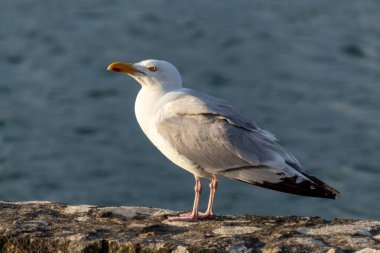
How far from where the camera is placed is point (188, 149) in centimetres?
700

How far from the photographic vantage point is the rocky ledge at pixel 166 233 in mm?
6043

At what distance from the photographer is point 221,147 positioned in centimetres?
693

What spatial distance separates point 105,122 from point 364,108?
433 centimetres

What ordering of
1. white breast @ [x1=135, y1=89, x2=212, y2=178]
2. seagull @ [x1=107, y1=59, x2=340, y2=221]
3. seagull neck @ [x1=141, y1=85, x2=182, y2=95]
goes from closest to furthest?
seagull @ [x1=107, y1=59, x2=340, y2=221] < white breast @ [x1=135, y1=89, x2=212, y2=178] < seagull neck @ [x1=141, y1=85, x2=182, y2=95]

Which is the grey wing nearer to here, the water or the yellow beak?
the yellow beak

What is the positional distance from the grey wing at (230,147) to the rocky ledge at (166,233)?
0.29m

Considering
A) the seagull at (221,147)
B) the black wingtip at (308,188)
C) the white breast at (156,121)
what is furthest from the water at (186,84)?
the black wingtip at (308,188)

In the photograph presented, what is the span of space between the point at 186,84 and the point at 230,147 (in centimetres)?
1040

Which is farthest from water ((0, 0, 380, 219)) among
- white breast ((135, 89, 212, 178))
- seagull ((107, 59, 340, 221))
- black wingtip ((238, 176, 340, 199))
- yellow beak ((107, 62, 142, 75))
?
black wingtip ((238, 176, 340, 199))

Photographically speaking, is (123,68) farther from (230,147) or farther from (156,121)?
(230,147)

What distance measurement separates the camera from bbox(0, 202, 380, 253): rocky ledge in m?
6.04

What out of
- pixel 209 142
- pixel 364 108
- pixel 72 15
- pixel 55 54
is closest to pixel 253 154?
pixel 209 142

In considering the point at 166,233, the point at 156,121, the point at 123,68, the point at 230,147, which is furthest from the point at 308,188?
the point at 123,68

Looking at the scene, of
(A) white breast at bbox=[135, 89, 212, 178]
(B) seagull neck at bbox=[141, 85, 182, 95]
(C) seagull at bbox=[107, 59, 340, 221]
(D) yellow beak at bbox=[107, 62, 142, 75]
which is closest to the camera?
(C) seagull at bbox=[107, 59, 340, 221]
